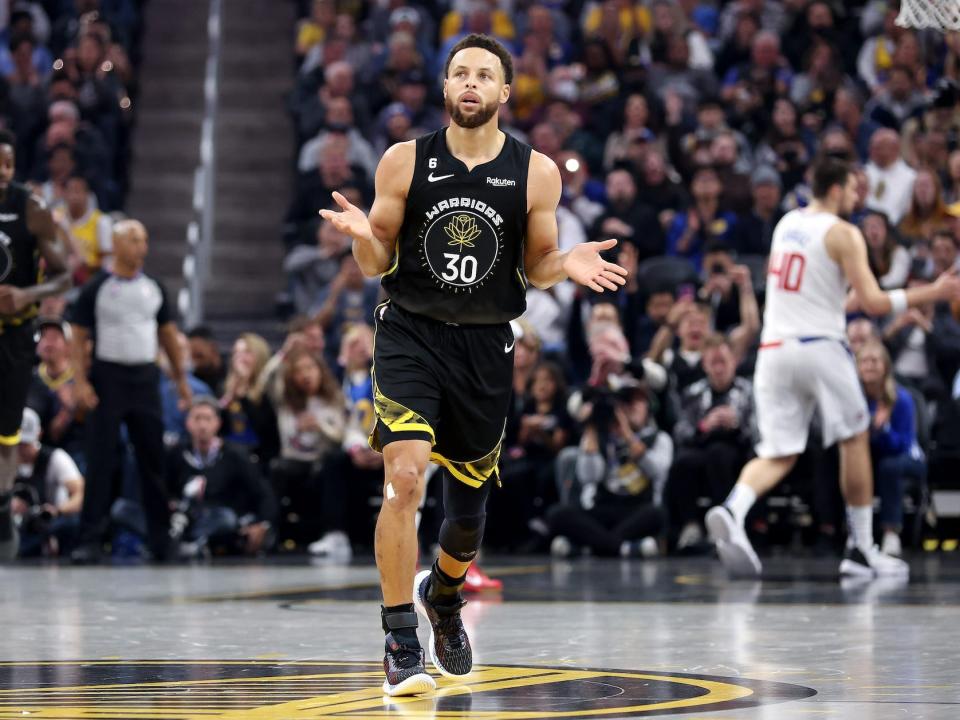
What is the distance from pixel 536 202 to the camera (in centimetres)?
626

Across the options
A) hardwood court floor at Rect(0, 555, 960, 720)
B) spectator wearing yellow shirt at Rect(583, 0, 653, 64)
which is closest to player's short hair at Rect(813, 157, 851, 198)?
hardwood court floor at Rect(0, 555, 960, 720)

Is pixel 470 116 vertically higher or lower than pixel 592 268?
higher

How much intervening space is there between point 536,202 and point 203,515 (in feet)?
28.5

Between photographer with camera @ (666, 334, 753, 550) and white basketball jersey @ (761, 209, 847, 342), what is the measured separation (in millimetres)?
3152

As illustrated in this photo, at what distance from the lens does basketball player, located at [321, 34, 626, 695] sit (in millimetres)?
6090

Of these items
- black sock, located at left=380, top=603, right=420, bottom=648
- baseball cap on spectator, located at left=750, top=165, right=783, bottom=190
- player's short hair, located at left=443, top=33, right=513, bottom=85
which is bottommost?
black sock, located at left=380, top=603, right=420, bottom=648

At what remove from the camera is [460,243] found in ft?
20.1

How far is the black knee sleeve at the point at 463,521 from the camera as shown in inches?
250

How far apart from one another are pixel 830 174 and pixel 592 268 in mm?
5191

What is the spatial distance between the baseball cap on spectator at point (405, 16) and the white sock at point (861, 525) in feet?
33.6

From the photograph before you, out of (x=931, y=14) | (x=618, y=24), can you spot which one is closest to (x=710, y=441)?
(x=931, y=14)

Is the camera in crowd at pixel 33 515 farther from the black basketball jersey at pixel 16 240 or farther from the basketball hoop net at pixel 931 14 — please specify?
the basketball hoop net at pixel 931 14

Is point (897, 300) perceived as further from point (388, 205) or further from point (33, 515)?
point (33, 515)

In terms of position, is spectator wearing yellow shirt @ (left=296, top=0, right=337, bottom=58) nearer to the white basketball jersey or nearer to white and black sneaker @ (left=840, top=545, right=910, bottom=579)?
the white basketball jersey
